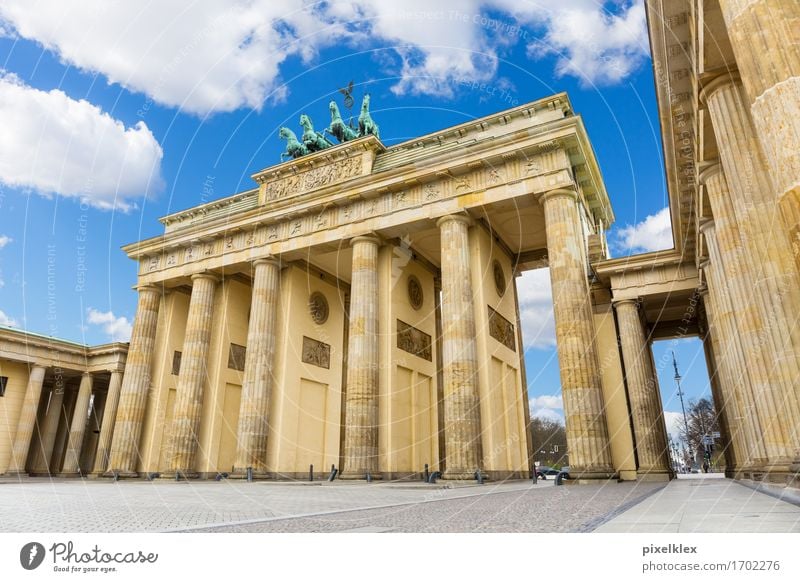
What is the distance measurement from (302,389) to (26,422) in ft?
65.2

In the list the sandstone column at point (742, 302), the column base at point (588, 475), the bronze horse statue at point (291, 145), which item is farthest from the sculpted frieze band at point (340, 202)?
the column base at point (588, 475)

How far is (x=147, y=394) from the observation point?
25.1 metres

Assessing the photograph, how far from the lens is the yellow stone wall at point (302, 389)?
70.9 feet

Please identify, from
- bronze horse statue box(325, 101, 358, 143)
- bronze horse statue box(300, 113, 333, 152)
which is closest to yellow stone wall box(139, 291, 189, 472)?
bronze horse statue box(300, 113, 333, 152)

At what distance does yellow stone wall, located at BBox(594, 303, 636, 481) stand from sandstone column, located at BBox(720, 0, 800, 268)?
15.2 m

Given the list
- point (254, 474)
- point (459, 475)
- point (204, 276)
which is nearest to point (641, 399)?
point (459, 475)

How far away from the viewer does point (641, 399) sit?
1827 centimetres

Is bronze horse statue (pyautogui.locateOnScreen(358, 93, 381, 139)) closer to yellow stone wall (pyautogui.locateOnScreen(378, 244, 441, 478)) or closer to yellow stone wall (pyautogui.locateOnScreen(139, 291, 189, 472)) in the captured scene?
yellow stone wall (pyautogui.locateOnScreen(378, 244, 441, 478))

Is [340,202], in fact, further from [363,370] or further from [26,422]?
[26,422]

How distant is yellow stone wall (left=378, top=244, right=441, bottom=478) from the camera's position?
766 inches

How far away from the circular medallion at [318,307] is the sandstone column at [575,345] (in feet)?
41.3

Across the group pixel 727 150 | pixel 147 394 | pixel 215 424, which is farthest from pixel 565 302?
pixel 147 394

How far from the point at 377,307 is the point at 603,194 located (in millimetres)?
11901
